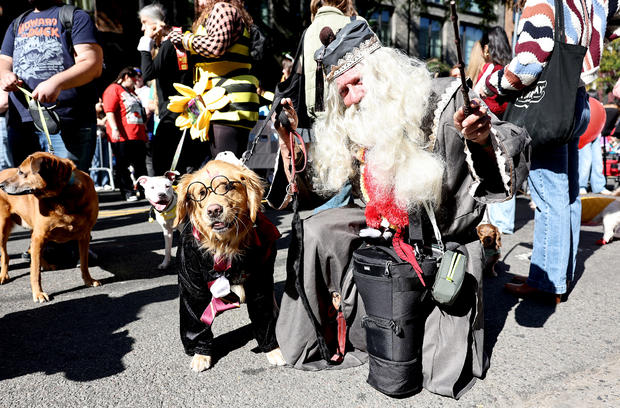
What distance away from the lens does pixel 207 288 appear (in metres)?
2.16

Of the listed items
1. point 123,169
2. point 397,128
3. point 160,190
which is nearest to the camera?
point 397,128

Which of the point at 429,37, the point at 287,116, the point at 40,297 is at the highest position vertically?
the point at 429,37

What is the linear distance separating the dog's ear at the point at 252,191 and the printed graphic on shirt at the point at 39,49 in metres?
2.11

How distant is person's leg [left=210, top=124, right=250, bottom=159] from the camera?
10.4ft

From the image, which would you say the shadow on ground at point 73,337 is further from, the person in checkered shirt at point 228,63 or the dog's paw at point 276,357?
the person in checkered shirt at point 228,63

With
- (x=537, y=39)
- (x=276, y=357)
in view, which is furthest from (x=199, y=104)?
(x=537, y=39)

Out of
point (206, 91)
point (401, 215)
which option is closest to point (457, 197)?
point (401, 215)

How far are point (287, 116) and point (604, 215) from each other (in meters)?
4.00

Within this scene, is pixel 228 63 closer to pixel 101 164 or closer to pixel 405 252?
pixel 405 252

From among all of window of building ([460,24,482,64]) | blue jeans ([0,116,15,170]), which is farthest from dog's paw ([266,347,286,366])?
window of building ([460,24,482,64])

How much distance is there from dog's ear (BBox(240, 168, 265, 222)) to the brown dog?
5.01ft

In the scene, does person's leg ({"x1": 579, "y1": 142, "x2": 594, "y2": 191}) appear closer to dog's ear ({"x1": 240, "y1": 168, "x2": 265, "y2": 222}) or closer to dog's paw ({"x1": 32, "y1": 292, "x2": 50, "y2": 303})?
dog's ear ({"x1": 240, "y1": 168, "x2": 265, "y2": 222})

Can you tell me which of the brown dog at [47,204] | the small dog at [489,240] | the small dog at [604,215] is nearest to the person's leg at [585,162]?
the small dog at [604,215]

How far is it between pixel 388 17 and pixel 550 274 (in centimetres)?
2175
